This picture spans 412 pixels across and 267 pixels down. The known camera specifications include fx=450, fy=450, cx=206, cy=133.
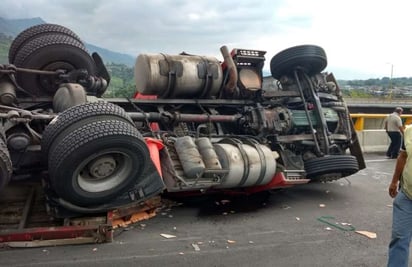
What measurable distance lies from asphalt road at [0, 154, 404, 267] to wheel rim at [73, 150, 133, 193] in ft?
1.74

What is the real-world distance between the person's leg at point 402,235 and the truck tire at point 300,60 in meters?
3.81

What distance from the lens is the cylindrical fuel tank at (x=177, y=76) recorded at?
21.3ft

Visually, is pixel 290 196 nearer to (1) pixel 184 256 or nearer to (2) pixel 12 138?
(1) pixel 184 256

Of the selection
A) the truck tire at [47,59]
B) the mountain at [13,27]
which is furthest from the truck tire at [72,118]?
the mountain at [13,27]

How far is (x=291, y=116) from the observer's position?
6699mm

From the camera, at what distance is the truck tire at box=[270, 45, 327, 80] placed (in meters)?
6.89

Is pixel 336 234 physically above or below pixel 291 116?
below

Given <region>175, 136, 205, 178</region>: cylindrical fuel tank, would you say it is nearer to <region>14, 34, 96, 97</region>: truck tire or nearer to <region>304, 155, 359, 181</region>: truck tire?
<region>304, 155, 359, 181</region>: truck tire

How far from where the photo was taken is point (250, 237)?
15.3 feet

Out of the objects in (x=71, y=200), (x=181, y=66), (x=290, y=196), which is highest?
(x=181, y=66)

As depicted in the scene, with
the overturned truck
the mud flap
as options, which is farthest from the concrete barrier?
the mud flap

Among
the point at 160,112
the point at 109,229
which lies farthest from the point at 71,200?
the point at 160,112

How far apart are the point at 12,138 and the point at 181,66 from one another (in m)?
2.86

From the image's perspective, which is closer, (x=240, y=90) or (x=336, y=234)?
A: (x=336, y=234)
